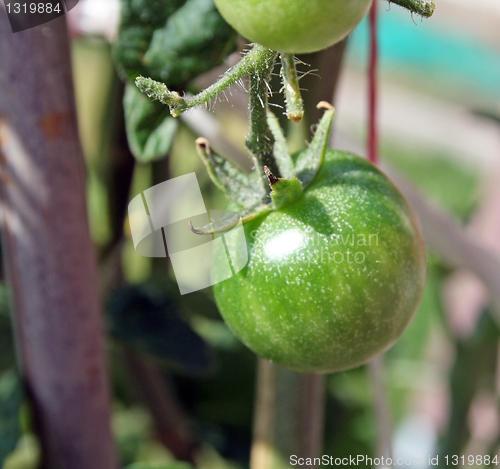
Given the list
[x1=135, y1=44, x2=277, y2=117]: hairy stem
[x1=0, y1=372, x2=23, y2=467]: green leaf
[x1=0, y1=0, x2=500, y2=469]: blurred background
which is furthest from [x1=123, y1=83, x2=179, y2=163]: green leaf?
[x1=0, y1=372, x2=23, y2=467]: green leaf

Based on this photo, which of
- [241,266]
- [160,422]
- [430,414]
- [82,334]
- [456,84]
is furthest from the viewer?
[456,84]

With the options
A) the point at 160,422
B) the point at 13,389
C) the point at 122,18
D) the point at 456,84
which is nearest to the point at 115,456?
the point at 13,389

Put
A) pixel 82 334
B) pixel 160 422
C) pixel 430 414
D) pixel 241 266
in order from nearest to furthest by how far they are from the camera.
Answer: pixel 241 266
pixel 82 334
pixel 160 422
pixel 430 414

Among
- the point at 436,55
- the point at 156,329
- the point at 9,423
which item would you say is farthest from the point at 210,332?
the point at 436,55

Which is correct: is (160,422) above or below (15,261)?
below

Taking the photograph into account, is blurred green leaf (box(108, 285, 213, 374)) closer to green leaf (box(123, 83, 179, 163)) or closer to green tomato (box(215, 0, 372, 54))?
green leaf (box(123, 83, 179, 163))

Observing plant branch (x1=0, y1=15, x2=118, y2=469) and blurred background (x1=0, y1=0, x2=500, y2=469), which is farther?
blurred background (x1=0, y1=0, x2=500, y2=469)

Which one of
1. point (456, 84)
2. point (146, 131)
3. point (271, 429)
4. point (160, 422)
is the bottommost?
point (456, 84)

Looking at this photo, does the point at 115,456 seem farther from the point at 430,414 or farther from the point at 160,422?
the point at 430,414
